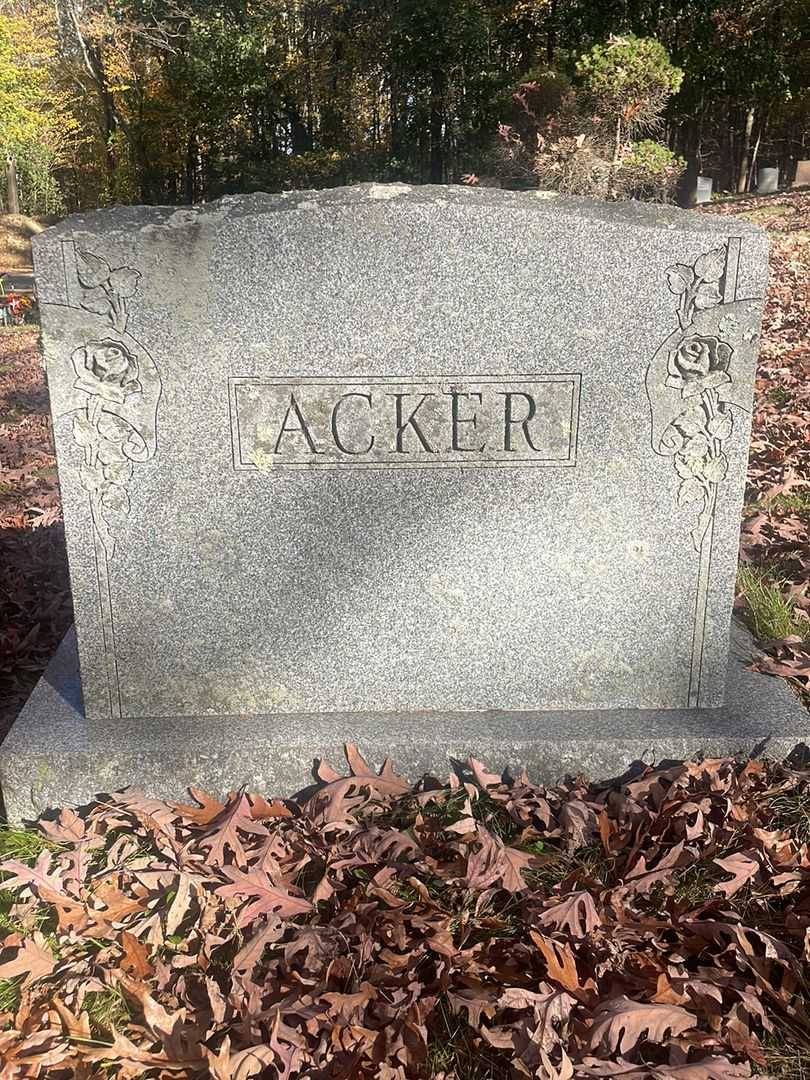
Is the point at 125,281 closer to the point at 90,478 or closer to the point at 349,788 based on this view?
the point at 90,478

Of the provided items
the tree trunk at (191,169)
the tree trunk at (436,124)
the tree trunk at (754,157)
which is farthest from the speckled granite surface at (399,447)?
the tree trunk at (754,157)

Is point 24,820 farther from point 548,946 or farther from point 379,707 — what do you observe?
point 548,946

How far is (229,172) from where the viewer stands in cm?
2664

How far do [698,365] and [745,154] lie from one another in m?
29.3

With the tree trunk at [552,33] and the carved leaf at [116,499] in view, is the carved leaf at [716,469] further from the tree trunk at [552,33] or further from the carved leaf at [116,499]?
the tree trunk at [552,33]

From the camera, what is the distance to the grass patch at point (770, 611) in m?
3.47

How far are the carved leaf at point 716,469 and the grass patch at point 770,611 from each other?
98 centimetres

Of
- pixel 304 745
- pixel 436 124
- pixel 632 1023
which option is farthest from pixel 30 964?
pixel 436 124

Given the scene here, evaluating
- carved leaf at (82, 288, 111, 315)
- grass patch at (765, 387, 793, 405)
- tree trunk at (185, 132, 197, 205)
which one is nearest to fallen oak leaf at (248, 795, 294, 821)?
carved leaf at (82, 288, 111, 315)

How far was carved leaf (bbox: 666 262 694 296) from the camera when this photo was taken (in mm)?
2580

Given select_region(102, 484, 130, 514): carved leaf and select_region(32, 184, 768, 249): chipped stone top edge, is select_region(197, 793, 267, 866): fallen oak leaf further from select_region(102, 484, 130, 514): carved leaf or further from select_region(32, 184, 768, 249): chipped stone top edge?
select_region(32, 184, 768, 249): chipped stone top edge

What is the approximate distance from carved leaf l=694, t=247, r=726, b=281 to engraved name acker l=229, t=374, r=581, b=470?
17.9 inches

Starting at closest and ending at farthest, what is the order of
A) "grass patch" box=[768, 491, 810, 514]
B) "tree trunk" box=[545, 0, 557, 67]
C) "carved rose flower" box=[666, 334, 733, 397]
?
"carved rose flower" box=[666, 334, 733, 397]
"grass patch" box=[768, 491, 810, 514]
"tree trunk" box=[545, 0, 557, 67]

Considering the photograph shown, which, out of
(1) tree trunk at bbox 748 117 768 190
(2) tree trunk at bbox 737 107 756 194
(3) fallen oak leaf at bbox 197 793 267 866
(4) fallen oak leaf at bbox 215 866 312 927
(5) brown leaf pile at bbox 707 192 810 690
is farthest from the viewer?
(1) tree trunk at bbox 748 117 768 190
